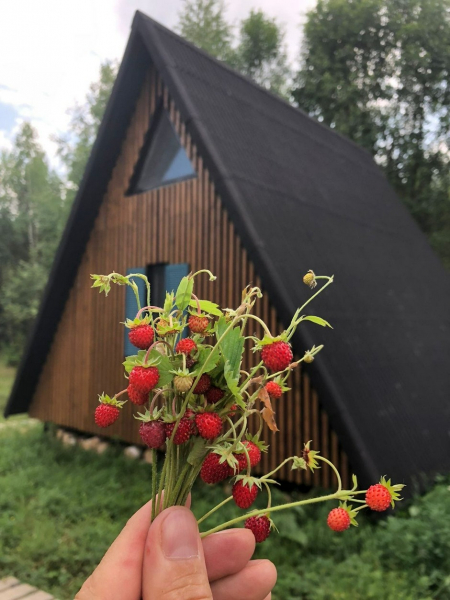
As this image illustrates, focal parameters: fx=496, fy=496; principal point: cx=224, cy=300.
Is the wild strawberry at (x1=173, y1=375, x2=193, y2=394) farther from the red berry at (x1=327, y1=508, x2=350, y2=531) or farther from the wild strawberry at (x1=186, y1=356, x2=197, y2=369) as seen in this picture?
the red berry at (x1=327, y1=508, x2=350, y2=531)

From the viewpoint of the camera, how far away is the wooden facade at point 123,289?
17.1 ft

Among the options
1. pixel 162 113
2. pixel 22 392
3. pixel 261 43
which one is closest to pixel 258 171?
pixel 162 113

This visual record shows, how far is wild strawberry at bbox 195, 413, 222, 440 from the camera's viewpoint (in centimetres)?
96

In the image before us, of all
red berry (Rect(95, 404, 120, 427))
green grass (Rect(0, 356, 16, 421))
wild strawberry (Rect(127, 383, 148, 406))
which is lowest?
green grass (Rect(0, 356, 16, 421))

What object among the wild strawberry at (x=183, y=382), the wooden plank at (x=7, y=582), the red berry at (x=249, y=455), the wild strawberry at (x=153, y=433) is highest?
the wild strawberry at (x=183, y=382)

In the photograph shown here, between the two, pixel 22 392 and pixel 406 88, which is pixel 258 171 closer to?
pixel 22 392

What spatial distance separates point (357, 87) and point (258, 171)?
12.9 m

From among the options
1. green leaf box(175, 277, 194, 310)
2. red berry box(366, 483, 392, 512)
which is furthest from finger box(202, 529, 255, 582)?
green leaf box(175, 277, 194, 310)

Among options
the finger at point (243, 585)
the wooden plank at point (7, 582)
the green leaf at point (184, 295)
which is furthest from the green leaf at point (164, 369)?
the wooden plank at point (7, 582)

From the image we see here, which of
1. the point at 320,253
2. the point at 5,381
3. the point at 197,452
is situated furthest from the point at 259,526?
the point at 5,381

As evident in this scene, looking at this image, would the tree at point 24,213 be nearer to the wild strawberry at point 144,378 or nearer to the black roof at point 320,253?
the black roof at point 320,253

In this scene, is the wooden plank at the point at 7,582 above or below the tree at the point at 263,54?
below

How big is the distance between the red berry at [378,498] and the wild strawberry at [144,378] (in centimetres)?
48

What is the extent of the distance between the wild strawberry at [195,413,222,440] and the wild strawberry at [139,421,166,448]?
0.07 metres
